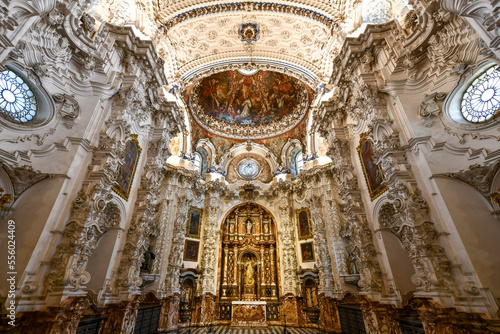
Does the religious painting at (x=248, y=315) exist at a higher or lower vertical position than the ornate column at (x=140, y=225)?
lower

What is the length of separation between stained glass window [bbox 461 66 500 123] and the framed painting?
1256 centimetres

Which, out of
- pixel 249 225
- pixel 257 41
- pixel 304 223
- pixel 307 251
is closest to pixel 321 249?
pixel 307 251

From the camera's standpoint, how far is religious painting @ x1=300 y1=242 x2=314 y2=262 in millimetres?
17047

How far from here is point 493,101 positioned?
6258 millimetres

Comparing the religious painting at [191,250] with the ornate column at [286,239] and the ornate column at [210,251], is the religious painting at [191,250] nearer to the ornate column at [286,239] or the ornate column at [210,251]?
the ornate column at [210,251]

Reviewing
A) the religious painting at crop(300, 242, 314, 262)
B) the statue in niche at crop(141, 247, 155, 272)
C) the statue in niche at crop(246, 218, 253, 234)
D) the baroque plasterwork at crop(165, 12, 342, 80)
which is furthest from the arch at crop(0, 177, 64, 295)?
the statue in niche at crop(246, 218, 253, 234)

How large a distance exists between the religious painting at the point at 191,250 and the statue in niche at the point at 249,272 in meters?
4.46

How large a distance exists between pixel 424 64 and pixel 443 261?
6730mm

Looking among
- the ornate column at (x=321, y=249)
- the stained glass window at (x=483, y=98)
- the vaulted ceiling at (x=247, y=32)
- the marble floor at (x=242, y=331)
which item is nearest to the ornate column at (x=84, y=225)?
the vaulted ceiling at (x=247, y=32)

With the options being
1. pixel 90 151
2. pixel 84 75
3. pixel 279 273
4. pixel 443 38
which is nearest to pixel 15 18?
pixel 84 75

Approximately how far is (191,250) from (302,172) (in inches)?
412

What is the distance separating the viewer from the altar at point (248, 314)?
584 inches

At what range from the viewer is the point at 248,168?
22.9 metres

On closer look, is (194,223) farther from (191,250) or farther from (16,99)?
(16,99)
